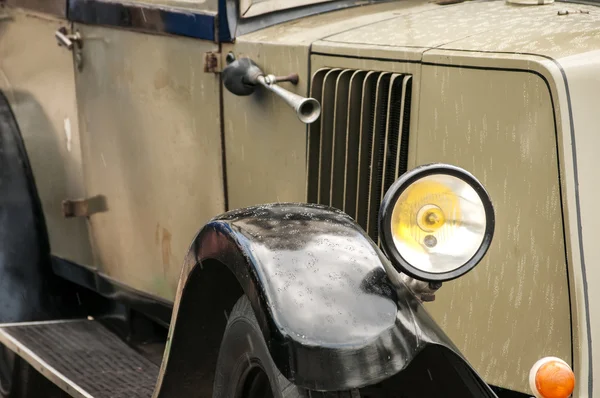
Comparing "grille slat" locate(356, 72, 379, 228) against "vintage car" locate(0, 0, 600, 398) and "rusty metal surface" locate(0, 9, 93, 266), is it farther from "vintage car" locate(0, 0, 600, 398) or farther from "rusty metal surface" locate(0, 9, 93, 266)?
"rusty metal surface" locate(0, 9, 93, 266)

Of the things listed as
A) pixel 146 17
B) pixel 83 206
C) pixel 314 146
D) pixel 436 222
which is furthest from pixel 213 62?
pixel 436 222

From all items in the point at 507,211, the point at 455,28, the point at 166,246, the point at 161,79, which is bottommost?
the point at 166,246

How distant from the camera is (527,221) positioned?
236 cm

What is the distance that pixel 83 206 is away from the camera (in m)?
3.77

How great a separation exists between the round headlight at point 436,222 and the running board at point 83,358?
4.36 feet

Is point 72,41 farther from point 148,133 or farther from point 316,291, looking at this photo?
point 316,291

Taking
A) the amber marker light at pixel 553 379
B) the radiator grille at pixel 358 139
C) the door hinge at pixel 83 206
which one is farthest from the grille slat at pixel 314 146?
the door hinge at pixel 83 206

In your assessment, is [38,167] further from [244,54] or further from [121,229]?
[244,54]

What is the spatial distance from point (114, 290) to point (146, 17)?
103cm

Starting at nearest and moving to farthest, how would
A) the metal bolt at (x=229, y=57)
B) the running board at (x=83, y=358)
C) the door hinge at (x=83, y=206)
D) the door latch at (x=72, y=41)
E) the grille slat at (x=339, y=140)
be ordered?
1. the grille slat at (x=339, y=140)
2. the metal bolt at (x=229, y=57)
3. the running board at (x=83, y=358)
4. the door latch at (x=72, y=41)
5. the door hinge at (x=83, y=206)

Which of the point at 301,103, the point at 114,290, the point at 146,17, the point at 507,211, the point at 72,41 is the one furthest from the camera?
the point at 114,290

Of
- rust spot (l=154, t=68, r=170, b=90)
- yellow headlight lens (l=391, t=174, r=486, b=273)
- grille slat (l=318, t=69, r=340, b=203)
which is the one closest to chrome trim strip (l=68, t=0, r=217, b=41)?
rust spot (l=154, t=68, r=170, b=90)

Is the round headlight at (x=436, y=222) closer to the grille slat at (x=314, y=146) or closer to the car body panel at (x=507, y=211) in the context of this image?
the car body panel at (x=507, y=211)

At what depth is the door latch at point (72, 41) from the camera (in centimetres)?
357
